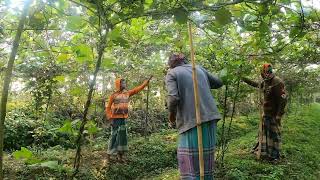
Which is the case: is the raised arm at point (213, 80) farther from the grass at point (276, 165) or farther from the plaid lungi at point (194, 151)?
the grass at point (276, 165)

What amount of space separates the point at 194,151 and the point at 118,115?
4.74 m

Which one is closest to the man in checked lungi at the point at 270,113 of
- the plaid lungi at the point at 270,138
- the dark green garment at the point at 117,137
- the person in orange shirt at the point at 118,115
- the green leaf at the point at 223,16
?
the plaid lungi at the point at 270,138

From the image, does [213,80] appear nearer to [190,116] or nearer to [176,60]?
[176,60]

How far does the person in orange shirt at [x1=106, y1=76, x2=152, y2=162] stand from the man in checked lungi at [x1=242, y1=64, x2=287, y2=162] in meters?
2.83

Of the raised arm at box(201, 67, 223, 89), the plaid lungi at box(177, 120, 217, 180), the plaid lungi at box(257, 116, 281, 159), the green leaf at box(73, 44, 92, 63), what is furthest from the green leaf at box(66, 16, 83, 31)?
the plaid lungi at box(257, 116, 281, 159)

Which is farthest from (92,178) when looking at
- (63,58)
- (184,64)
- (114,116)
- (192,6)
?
(192,6)

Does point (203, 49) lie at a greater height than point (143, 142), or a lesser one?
greater

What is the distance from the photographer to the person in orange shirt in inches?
353

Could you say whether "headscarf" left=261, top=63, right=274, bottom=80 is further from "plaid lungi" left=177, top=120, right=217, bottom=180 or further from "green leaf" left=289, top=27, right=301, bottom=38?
"green leaf" left=289, top=27, right=301, bottom=38

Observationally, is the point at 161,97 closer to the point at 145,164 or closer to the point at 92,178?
the point at 145,164

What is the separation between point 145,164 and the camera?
931 centimetres

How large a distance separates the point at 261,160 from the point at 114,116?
3.28 metres

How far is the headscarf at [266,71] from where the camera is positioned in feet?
25.4

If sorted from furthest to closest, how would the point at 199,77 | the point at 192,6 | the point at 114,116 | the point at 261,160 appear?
the point at 114,116, the point at 261,160, the point at 199,77, the point at 192,6
